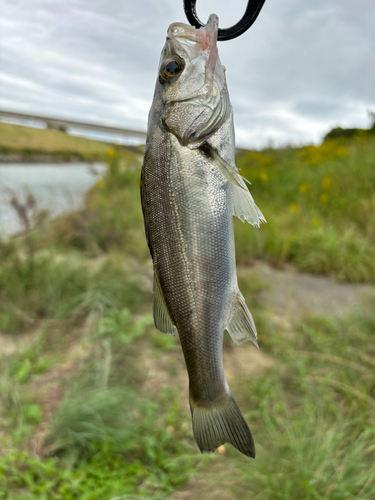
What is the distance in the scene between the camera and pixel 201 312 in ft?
3.42

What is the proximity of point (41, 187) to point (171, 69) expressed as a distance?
6.67 m

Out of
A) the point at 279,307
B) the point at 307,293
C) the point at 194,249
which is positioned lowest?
the point at 279,307

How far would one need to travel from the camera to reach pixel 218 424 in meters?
0.99

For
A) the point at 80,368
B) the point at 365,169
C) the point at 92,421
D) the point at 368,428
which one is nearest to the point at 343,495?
the point at 368,428

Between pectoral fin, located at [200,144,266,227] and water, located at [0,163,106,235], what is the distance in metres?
4.53

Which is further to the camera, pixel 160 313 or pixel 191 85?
pixel 191 85

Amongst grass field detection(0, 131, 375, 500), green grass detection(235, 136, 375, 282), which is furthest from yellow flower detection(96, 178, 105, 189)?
grass field detection(0, 131, 375, 500)

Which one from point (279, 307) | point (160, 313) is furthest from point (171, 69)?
point (279, 307)

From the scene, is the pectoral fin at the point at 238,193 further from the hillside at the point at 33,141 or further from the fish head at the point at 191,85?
the hillside at the point at 33,141

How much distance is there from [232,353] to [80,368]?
1570mm

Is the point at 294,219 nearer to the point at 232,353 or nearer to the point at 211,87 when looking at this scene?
the point at 232,353

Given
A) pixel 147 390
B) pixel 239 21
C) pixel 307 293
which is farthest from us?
pixel 307 293

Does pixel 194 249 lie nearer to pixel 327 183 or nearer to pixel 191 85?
pixel 191 85

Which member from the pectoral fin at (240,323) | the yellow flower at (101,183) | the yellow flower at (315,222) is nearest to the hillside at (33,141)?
the yellow flower at (101,183)
